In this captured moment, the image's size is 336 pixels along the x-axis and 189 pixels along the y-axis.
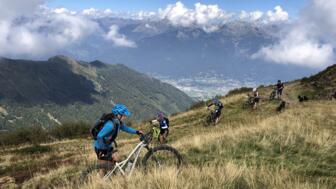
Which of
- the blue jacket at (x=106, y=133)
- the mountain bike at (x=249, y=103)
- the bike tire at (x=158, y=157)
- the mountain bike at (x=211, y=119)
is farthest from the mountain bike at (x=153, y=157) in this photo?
the mountain bike at (x=249, y=103)

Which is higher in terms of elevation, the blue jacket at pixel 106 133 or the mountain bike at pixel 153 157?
the blue jacket at pixel 106 133

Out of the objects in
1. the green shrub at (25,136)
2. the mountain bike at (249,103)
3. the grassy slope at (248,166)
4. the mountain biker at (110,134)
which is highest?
the mountain bike at (249,103)

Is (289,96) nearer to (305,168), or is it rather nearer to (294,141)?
(294,141)

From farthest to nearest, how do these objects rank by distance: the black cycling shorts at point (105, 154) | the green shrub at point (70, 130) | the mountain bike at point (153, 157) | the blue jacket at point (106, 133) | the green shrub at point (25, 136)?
the green shrub at point (70, 130) → the green shrub at point (25, 136) → the black cycling shorts at point (105, 154) → the blue jacket at point (106, 133) → the mountain bike at point (153, 157)

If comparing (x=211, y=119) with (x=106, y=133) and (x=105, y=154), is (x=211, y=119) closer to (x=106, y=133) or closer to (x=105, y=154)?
(x=105, y=154)

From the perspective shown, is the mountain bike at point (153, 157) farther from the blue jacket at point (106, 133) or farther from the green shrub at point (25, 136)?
the green shrub at point (25, 136)

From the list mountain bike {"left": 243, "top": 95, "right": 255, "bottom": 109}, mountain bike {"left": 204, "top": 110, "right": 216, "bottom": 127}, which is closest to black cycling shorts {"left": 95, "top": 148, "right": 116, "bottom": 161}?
mountain bike {"left": 204, "top": 110, "right": 216, "bottom": 127}

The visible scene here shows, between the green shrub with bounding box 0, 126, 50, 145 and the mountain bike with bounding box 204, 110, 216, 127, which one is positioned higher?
the mountain bike with bounding box 204, 110, 216, 127

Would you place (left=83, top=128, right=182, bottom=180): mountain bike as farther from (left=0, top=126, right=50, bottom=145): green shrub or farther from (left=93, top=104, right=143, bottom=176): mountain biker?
(left=0, top=126, right=50, bottom=145): green shrub

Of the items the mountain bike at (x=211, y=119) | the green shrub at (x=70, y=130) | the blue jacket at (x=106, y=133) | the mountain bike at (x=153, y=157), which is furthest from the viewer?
the green shrub at (x=70, y=130)

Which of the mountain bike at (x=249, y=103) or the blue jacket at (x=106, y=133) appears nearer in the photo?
the blue jacket at (x=106, y=133)

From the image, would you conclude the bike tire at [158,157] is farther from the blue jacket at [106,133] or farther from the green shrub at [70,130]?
the green shrub at [70,130]

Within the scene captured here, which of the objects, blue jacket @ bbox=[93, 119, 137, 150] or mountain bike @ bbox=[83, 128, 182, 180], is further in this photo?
blue jacket @ bbox=[93, 119, 137, 150]

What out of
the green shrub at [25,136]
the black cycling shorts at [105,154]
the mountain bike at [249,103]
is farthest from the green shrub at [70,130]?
the black cycling shorts at [105,154]
